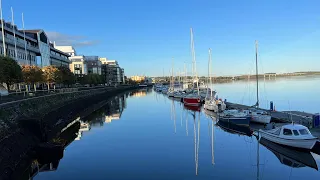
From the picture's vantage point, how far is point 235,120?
44344mm

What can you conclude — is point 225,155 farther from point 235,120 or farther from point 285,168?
point 235,120

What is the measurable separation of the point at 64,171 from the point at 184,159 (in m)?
10.8

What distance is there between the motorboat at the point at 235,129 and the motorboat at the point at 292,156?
321 inches

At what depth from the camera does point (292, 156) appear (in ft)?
92.7

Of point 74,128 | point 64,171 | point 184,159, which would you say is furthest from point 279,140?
point 74,128

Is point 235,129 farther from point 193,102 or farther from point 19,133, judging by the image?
point 193,102

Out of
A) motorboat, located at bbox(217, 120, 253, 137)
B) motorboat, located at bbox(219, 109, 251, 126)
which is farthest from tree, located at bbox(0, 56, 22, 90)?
motorboat, located at bbox(219, 109, 251, 126)

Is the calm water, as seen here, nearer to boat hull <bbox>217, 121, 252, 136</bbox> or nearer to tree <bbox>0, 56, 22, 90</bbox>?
boat hull <bbox>217, 121, 252, 136</bbox>

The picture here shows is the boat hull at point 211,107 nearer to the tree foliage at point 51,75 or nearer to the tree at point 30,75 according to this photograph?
the tree at point 30,75

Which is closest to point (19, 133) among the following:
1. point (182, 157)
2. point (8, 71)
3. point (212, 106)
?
point (182, 157)

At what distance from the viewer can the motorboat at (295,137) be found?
28219mm

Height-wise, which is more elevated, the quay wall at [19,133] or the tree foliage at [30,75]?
the tree foliage at [30,75]

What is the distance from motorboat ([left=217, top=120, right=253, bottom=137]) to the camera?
134 feet

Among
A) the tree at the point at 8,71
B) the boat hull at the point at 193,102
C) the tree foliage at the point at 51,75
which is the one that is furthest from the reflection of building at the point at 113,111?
the tree at the point at 8,71
